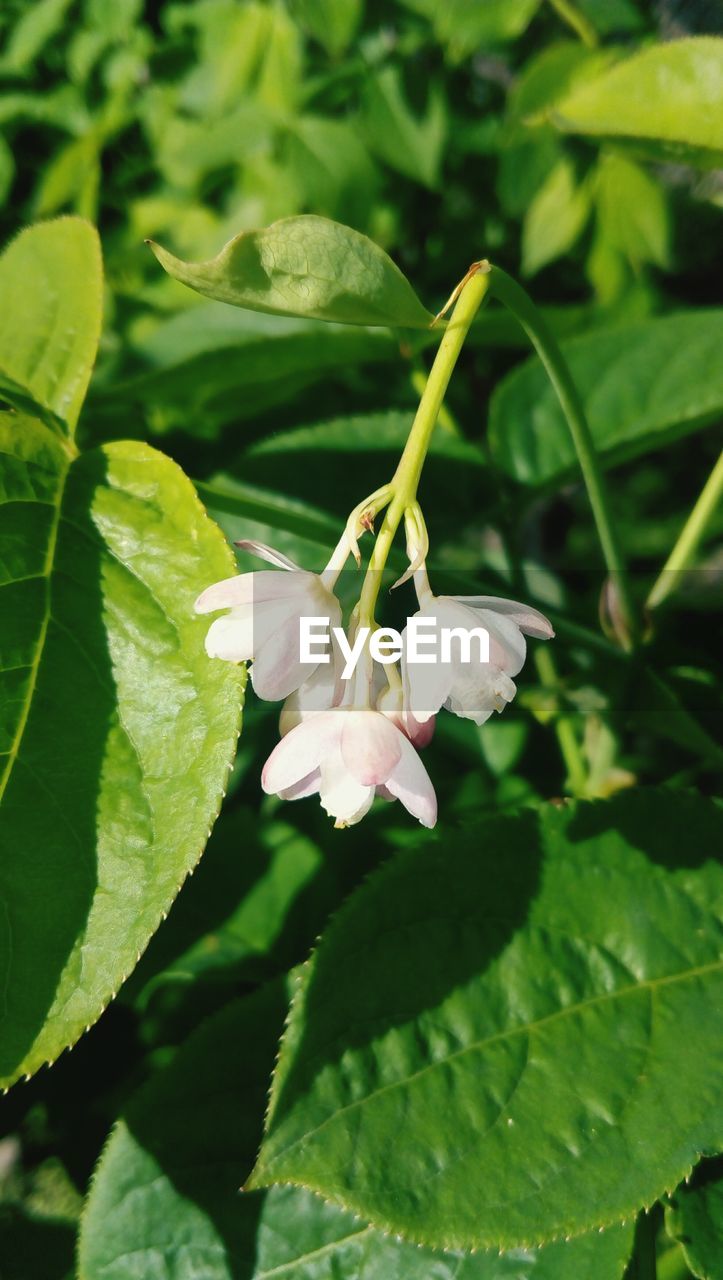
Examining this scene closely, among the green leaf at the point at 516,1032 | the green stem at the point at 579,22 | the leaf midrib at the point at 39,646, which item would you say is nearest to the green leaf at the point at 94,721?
the leaf midrib at the point at 39,646

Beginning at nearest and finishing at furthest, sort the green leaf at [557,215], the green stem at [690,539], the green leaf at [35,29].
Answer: the green stem at [690,539] → the green leaf at [557,215] → the green leaf at [35,29]

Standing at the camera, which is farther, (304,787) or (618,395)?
(618,395)

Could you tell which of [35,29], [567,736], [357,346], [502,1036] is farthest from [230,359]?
[35,29]

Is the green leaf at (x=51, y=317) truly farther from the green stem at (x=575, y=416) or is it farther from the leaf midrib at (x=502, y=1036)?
the leaf midrib at (x=502, y=1036)

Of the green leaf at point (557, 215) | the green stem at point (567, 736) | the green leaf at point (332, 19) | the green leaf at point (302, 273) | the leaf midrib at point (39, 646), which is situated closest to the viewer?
the green leaf at point (302, 273)

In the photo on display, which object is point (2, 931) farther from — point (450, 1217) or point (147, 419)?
point (147, 419)

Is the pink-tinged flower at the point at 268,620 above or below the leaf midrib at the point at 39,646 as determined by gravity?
above

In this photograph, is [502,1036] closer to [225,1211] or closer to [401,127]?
[225,1211]
